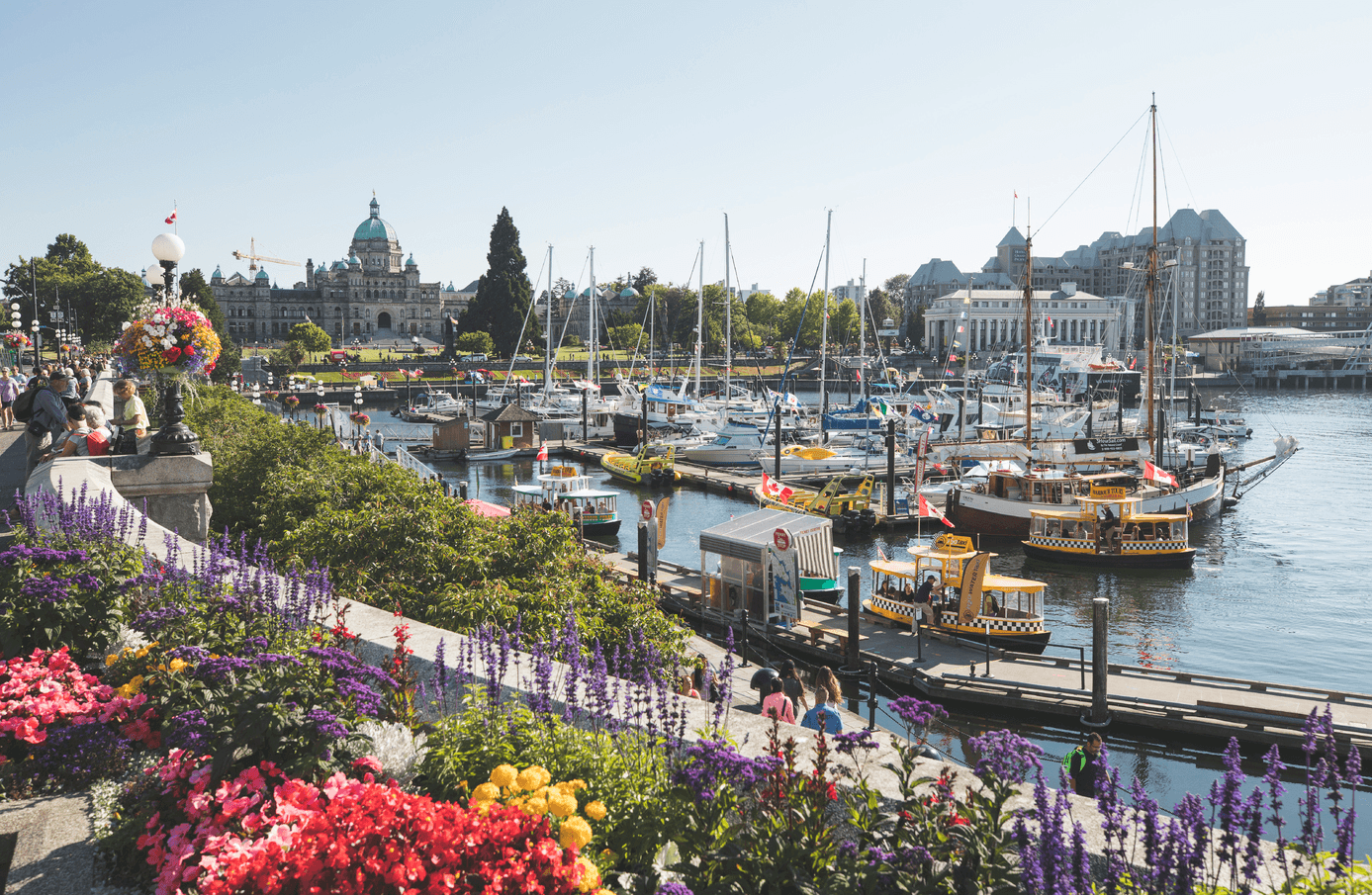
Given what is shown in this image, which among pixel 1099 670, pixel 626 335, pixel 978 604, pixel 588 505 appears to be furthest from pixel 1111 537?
pixel 626 335

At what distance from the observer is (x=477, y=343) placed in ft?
415

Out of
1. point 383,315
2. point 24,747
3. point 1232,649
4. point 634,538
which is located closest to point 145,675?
point 24,747

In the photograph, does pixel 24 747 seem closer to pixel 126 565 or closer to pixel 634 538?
pixel 126 565

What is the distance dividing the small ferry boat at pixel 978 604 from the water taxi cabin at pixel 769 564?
8.75ft

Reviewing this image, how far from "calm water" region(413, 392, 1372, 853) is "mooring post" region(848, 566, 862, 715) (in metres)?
2.30

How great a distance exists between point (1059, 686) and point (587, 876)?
1821cm

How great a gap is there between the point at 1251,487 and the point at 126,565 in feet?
187

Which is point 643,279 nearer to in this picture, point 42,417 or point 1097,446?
point 1097,446

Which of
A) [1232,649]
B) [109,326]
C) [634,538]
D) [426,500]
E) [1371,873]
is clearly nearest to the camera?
[1371,873]

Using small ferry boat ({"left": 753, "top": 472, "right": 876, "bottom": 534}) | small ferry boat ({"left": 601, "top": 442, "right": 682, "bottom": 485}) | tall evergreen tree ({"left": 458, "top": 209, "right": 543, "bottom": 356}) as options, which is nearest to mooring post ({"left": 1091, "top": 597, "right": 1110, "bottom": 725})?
small ferry boat ({"left": 753, "top": 472, "right": 876, "bottom": 534})

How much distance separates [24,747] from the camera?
17.1ft

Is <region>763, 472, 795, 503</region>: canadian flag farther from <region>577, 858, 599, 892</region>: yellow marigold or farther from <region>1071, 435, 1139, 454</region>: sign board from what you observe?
<region>577, 858, 599, 892</region>: yellow marigold

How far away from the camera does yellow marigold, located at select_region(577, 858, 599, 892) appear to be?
3.46 m

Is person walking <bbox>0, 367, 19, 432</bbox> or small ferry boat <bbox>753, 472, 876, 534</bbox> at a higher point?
person walking <bbox>0, 367, 19, 432</bbox>
